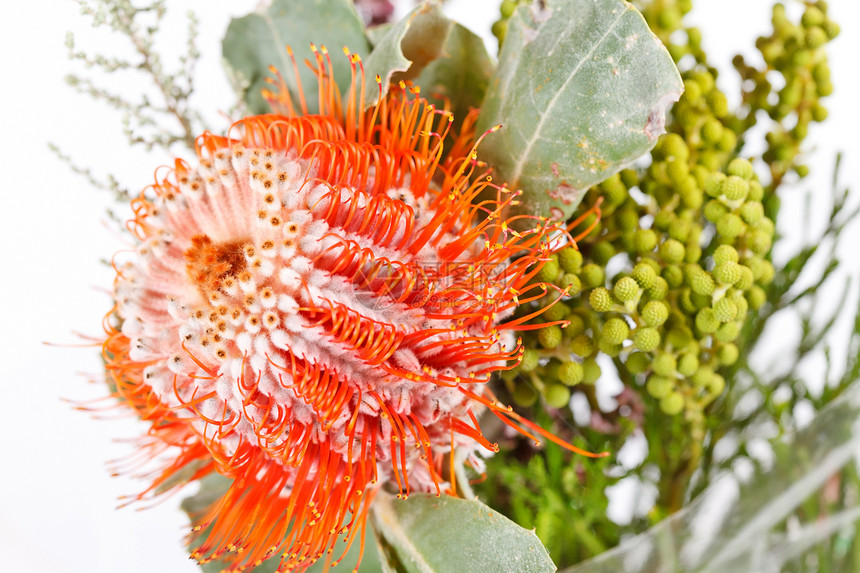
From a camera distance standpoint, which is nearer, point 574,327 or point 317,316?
point 317,316

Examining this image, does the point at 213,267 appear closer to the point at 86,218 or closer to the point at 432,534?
the point at 432,534

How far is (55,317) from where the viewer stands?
3.66 feet

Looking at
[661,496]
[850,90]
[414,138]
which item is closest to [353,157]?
[414,138]

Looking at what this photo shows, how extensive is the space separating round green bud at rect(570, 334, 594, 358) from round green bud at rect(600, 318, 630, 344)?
0.02m

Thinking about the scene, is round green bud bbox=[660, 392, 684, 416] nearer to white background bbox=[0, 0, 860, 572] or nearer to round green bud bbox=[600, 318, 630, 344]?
round green bud bbox=[600, 318, 630, 344]

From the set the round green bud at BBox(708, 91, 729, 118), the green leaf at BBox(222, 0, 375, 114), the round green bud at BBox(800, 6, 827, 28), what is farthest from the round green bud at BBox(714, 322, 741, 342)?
the green leaf at BBox(222, 0, 375, 114)

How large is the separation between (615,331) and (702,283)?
0.31ft

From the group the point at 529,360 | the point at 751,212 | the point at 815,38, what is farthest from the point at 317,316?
the point at 815,38

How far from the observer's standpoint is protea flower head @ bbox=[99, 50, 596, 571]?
22.7 inches

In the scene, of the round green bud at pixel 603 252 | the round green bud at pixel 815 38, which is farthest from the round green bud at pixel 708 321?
the round green bud at pixel 815 38

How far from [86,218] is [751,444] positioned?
1.05 meters

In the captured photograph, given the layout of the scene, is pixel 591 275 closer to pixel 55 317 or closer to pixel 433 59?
pixel 433 59

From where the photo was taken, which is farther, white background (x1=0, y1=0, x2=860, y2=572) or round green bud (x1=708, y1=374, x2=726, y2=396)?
white background (x1=0, y1=0, x2=860, y2=572)

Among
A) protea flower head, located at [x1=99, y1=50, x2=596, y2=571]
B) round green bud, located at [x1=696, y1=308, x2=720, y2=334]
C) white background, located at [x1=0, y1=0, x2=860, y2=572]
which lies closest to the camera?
protea flower head, located at [x1=99, y1=50, x2=596, y2=571]
